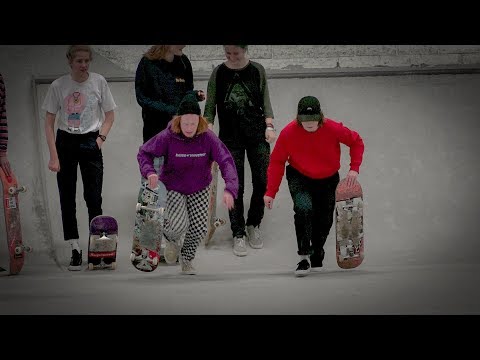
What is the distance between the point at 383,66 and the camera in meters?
6.30

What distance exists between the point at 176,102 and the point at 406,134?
1573 mm

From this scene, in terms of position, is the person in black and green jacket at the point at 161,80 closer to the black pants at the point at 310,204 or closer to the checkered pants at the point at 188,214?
the checkered pants at the point at 188,214

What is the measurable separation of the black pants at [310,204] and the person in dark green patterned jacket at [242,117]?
0.30 m

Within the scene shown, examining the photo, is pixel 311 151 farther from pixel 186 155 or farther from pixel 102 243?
pixel 102 243

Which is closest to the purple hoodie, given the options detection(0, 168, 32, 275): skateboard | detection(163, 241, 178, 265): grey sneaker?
detection(163, 241, 178, 265): grey sneaker

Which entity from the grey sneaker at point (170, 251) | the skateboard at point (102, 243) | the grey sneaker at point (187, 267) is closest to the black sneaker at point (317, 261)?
the grey sneaker at point (187, 267)

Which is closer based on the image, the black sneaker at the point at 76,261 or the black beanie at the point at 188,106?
the black beanie at the point at 188,106

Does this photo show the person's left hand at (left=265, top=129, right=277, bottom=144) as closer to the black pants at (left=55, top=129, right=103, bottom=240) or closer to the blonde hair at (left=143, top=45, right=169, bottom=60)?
the blonde hair at (left=143, top=45, right=169, bottom=60)

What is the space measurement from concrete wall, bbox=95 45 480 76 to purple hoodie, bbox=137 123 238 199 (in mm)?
909

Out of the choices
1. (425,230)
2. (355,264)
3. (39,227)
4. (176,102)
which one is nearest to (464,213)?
(425,230)

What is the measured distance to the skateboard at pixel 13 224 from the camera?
19.1 ft

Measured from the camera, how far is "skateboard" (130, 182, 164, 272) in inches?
220
